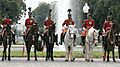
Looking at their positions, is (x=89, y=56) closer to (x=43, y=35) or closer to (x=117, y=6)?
(x=43, y=35)

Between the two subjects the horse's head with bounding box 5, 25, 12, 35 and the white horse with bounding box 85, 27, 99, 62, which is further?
the horse's head with bounding box 5, 25, 12, 35

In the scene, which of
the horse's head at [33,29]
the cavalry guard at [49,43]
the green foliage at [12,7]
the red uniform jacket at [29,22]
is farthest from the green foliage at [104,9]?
the horse's head at [33,29]

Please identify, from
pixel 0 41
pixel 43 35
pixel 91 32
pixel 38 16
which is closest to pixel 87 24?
pixel 91 32

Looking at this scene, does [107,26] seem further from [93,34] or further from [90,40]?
[90,40]

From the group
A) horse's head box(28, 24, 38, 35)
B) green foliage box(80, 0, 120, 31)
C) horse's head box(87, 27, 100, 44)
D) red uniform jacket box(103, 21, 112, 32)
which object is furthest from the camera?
green foliage box(80, 0, 120, 31)

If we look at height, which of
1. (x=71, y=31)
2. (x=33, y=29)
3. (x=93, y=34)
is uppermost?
(x=33, y=29)

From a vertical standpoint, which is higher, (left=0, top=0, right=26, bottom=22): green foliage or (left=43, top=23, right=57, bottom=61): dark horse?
(left=0, top=0, right=26, bottom=22): green foliage

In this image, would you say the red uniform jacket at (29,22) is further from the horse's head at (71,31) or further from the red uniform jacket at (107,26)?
the red uniform jacket at (107,26)

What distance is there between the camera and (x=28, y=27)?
27.0 metres

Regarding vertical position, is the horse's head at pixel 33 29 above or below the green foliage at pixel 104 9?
below

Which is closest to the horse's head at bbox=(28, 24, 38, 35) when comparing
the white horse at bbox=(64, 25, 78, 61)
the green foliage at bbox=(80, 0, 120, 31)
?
the white horse at bbox=(64, 25, 78, 61)

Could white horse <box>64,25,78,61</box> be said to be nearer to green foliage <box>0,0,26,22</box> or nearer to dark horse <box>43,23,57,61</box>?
dark horse <box>43,23,57,61</box>

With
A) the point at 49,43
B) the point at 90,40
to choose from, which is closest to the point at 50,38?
the point at 49,43

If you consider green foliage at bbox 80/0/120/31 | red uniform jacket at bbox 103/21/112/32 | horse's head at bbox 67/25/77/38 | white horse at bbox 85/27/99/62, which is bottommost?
white horse at bbox 85/27/99/62
